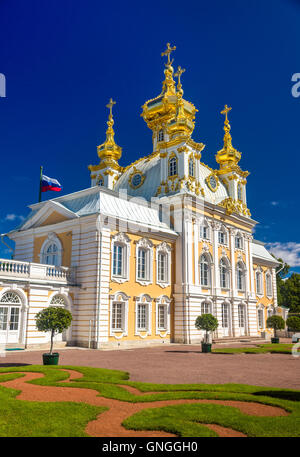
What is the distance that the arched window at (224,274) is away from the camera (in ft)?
105

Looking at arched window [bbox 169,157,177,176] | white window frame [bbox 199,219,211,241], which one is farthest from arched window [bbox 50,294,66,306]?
arched window [bbox 169,157,177,176]

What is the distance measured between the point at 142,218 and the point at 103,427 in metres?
20.4

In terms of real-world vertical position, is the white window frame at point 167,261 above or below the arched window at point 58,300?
above

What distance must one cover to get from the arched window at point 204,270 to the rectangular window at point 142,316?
6.35 m

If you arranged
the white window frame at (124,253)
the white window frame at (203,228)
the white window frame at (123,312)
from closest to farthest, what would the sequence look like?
the white window frame at (123,312) < the white window frame at (124,253) < the white window frame at (203,228)

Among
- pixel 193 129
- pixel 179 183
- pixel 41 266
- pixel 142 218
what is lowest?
pixel 41 266

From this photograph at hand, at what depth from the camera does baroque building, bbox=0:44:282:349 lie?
2123cm

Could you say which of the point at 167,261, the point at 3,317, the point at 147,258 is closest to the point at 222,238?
the point at 167,261

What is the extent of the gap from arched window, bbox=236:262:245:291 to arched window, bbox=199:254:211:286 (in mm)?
4920

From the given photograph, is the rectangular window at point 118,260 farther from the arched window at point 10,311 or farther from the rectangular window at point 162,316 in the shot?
the arched window at point 10,311

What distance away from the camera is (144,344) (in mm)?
23812

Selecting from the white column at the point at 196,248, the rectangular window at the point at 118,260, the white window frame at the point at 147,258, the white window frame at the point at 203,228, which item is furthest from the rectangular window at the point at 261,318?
the rectangular window at the point at 118,260

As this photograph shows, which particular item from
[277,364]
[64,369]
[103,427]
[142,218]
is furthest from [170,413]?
[142,218]
